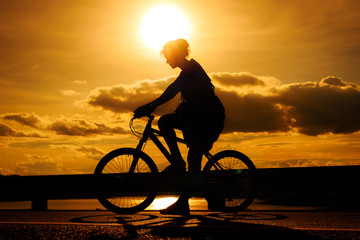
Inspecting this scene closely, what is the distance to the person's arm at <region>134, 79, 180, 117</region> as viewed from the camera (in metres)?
6.40

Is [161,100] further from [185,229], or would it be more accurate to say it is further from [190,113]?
[185,229]

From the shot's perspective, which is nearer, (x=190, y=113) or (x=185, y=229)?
(x=185, y=229)

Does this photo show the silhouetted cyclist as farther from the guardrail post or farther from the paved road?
the guardrail post

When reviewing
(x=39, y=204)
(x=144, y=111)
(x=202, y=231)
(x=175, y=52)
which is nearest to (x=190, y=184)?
(x=144, y=111)

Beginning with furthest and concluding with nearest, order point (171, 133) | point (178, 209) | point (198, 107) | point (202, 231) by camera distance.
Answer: point (171, 133), point (198, 107), point (178, 209), point (202, 231)

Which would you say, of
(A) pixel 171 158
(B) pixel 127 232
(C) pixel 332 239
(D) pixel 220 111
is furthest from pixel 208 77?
(C) pixel 332 239

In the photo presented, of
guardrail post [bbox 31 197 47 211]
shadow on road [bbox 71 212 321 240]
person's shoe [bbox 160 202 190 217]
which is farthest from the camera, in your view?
guardrail post [bbox 31 197 47 211]

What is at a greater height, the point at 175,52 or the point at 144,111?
the point at 175,52

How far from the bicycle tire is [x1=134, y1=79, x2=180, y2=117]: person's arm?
106 cm

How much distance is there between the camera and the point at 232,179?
6.55m

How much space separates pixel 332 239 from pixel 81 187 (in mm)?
5674

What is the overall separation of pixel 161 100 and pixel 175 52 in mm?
681

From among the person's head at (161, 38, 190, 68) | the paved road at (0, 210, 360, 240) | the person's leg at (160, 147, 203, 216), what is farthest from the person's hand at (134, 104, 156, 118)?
the paved road at (0, 210, 360, 240)

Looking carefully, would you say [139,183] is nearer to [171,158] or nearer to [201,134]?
[171,158]
